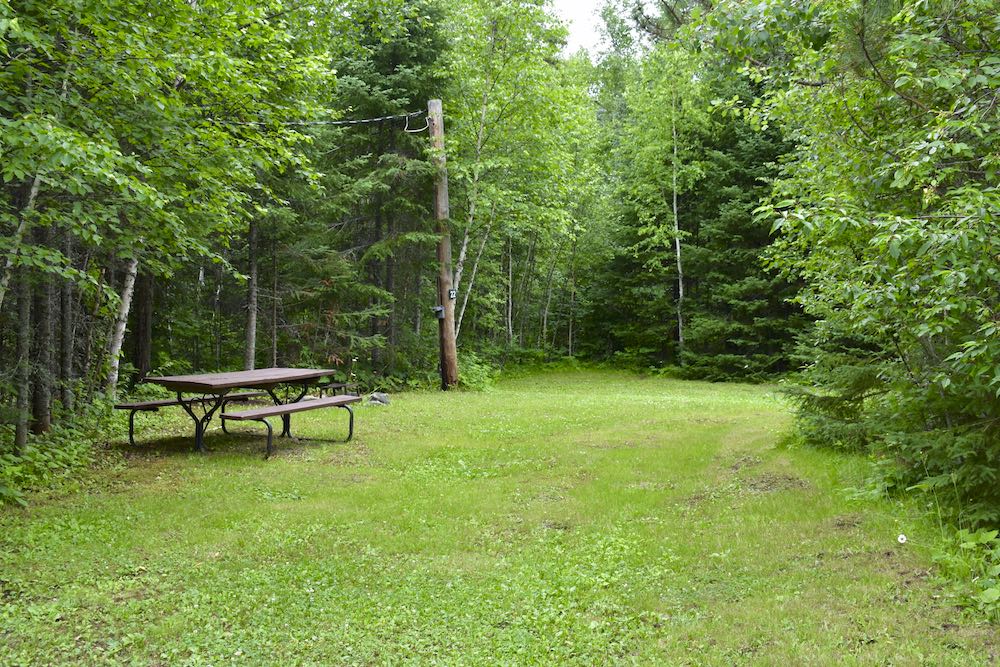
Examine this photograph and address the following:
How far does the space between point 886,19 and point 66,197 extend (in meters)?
7.57

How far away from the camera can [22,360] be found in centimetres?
659

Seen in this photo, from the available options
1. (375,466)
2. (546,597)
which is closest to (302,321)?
(375,466)

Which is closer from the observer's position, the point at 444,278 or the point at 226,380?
the point at 226,380

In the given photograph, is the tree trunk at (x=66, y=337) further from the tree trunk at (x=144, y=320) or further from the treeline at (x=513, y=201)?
the tree trunk at (x=144, y=320)

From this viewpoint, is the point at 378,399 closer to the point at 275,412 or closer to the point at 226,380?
the point at 275,412

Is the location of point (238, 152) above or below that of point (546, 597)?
above

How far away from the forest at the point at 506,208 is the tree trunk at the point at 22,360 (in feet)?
0.11

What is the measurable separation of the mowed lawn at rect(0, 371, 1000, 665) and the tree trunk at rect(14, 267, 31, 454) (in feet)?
2.83

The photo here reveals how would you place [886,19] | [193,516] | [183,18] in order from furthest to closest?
[183,18] < [193,516] < [886,19]

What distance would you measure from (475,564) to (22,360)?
5097 millimetres

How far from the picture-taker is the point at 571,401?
1436 centimetres

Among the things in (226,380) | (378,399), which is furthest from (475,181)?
(226,380)

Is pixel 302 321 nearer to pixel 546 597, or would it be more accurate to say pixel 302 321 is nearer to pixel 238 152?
pixel 238 152

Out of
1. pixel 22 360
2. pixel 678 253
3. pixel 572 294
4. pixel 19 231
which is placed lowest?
pixel 22 360
